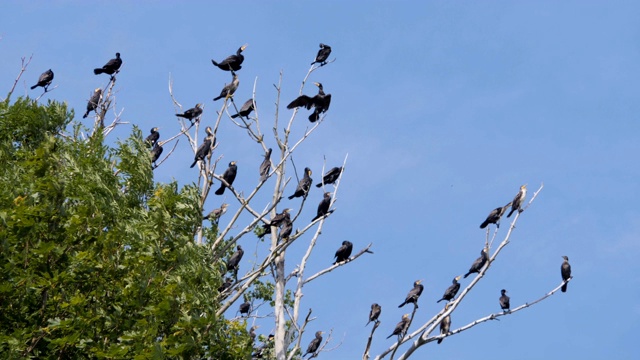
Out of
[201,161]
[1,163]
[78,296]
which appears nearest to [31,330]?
[78,296]

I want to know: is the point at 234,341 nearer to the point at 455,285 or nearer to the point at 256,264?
the point at 256,264

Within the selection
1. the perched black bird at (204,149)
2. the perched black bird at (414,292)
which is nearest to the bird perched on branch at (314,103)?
the perched black bird at (204,149)

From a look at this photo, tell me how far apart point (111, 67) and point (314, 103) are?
267 inches

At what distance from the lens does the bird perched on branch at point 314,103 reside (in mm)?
20359

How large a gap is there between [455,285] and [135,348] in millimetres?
9925

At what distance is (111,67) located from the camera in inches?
994

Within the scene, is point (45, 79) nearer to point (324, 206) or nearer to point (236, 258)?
point (236, 258)

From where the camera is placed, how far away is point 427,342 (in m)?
18.0

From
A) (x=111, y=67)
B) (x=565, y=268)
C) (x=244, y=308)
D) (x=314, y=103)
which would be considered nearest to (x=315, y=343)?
(x=244, y=308)

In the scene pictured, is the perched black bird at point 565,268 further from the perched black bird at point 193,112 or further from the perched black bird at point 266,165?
the perched black bird at point 193,112

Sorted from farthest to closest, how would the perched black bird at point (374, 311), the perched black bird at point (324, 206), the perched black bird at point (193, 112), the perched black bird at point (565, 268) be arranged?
the perched black bird at point (565, 268)
the perched black bird at point (193, 112)
the perched black bird at point (374, 311)
the perched black bird at point (324, 206)

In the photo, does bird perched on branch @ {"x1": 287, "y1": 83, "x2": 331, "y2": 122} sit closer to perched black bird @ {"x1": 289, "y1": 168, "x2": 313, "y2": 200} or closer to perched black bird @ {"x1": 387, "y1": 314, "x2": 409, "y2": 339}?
perched black bird @ {"x1": 289, "y1": 168, "x2": 313, "y2": 200}

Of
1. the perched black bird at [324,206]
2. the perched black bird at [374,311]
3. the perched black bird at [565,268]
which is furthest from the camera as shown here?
the perched black bird at [565,268]

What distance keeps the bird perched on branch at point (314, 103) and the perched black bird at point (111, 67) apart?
20.2ft
